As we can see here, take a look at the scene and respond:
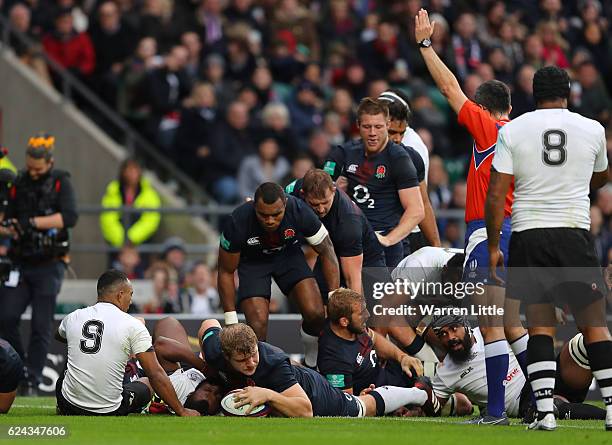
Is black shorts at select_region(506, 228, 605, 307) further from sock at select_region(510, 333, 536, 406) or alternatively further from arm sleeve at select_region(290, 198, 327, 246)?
arm sleeve at select_region(290, 198, 327, 246)

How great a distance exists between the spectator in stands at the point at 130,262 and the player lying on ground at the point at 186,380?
5192mm

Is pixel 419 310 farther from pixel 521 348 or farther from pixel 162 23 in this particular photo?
pixel 162 23

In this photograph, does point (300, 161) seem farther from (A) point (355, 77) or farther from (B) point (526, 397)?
(B) point (526, 397)

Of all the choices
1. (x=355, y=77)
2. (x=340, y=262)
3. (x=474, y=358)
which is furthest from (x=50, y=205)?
(x=355, y=77)

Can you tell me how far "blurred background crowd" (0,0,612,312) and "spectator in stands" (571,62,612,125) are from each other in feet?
0.08

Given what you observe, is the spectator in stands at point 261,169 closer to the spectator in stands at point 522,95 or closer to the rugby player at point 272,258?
the spectator in stands at point 522,95

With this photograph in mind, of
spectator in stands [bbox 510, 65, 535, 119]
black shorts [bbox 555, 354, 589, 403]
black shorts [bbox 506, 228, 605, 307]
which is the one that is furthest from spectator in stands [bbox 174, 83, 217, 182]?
black shorts [bbox 506, 228, 605, 307]

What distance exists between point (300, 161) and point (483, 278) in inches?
297

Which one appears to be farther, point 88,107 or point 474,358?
point 88,107

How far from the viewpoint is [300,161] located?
1803 cm

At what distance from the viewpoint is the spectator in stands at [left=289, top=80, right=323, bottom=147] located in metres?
19.4

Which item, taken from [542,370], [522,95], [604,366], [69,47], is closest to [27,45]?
[69,47]

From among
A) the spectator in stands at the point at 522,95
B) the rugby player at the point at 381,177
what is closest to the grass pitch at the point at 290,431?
the rugby player at the point at 381,177

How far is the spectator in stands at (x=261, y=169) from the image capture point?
18344 mm
